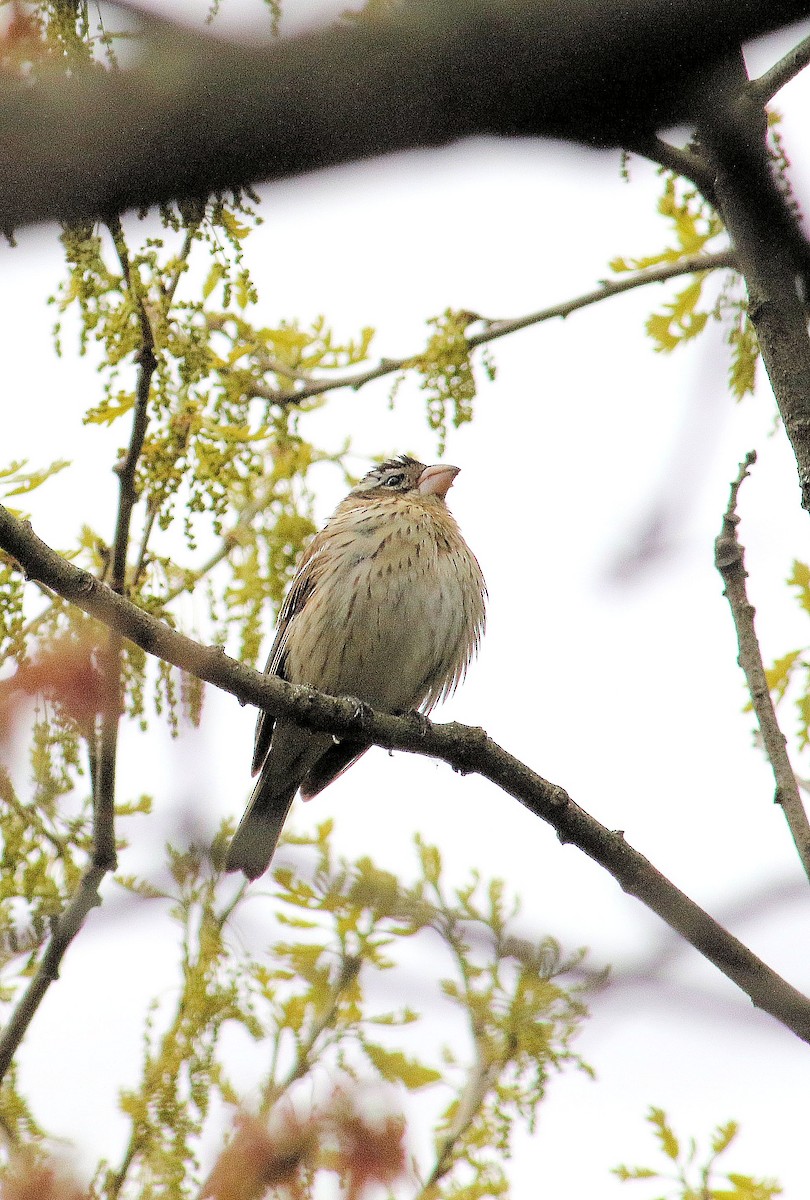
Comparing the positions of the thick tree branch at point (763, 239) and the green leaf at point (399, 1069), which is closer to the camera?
the thick tree branch at point (763, 239)

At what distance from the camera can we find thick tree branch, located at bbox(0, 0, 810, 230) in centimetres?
91

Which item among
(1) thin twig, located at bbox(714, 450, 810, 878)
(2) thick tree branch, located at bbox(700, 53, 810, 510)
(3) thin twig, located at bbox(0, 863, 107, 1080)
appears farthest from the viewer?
(3) thin twig, located at bbox(0, 863, 107, 1080)

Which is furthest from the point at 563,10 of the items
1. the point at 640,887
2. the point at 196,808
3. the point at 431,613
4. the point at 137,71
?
the point at 431,613

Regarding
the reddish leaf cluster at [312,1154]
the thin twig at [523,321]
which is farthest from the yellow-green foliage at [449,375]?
the reddish leaf cluster at [312,1154]

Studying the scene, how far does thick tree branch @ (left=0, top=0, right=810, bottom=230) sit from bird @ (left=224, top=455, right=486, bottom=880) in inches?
206

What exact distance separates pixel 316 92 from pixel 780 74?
224 centimetres

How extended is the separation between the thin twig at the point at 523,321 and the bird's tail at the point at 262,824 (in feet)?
A: 5.86

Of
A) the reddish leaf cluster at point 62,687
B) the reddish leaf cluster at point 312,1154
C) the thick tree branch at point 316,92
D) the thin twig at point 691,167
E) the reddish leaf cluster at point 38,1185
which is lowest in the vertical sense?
the reddish leaf cluster at point 38,1185

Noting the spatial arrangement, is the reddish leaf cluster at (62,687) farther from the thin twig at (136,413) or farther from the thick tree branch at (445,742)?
the thin twig at (136,413)

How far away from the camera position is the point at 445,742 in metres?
4.07

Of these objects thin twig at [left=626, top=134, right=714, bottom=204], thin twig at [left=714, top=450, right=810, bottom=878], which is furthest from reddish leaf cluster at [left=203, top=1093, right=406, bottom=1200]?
thin twig at [left=626, top=134, right=714, bottom=204]

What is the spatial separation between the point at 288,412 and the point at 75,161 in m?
3.96

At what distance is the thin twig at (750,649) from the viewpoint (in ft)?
10.9

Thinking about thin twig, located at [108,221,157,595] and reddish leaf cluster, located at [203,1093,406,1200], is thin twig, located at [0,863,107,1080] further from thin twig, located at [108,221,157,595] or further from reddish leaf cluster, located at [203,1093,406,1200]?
thin twig, located at [108,221,157,595]
